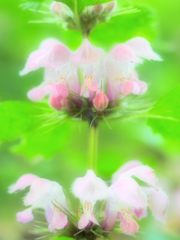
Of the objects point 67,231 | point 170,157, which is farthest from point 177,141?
point 170,157

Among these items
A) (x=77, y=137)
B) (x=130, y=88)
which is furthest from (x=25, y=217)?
(x=77, y=137)

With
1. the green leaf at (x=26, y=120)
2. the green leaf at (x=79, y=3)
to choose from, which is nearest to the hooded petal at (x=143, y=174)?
the green leaf at (x=26, y=120)

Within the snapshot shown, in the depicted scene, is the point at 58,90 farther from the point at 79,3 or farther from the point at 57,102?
the point at 79,3

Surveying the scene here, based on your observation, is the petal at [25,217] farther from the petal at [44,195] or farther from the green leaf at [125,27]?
the green leaf at [125,27]

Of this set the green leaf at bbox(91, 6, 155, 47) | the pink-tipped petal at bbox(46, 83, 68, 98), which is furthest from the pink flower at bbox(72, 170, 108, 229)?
the green leaf at bbox(91, 6, 155, 47)

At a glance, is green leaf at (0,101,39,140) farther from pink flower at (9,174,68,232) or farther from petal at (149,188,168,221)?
petal at (149,188,168,221)

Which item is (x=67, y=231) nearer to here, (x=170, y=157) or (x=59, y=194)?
(x=59, y=194)

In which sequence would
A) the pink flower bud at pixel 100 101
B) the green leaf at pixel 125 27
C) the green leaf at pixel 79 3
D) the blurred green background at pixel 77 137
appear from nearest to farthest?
the green leaf at pixel 79 3, the pink flower bud at pixel 100 101, the green leaf at pixel 125 27, the blurred green background at pixel 77 137
